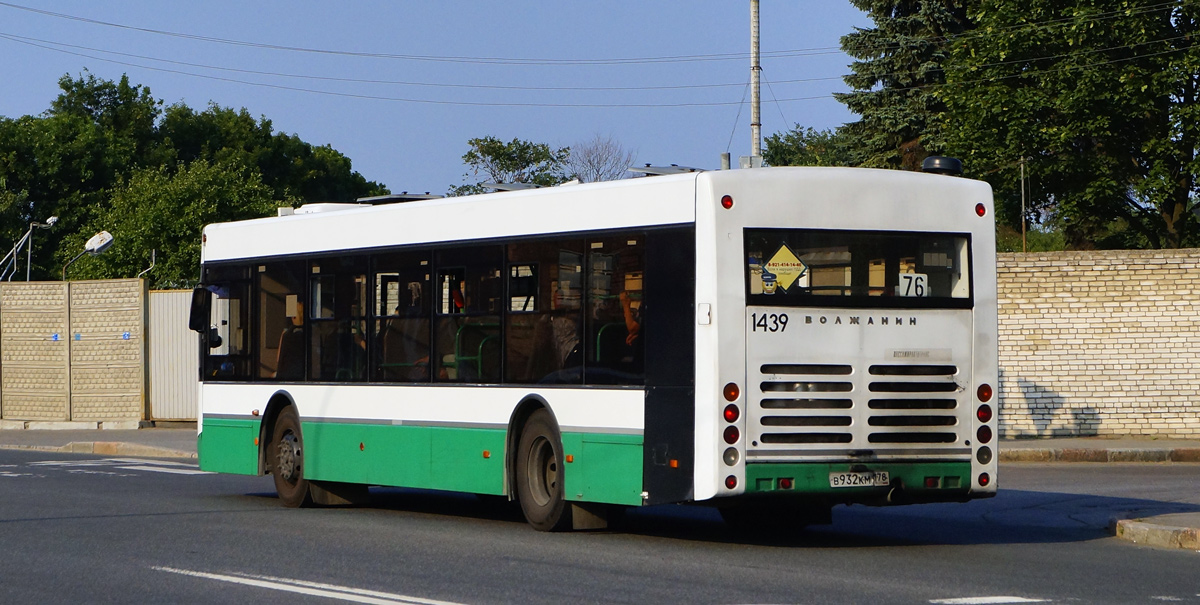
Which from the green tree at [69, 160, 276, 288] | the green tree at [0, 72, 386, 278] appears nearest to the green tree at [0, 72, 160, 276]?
the green tree at [0, 72, 386, 278]

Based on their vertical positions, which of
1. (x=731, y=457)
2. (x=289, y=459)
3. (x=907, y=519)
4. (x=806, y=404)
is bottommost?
(x=907, y=519)

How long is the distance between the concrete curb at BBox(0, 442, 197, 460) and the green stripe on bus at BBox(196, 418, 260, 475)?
7.78 m

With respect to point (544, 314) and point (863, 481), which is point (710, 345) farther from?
point (544, 314)

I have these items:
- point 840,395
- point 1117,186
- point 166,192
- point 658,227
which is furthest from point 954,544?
point 166,192

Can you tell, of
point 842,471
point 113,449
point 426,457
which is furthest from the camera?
point 113,449

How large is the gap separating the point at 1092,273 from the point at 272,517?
15.1 m

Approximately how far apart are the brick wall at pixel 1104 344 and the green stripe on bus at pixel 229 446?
13175 mm

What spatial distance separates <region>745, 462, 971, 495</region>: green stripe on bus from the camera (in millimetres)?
10883

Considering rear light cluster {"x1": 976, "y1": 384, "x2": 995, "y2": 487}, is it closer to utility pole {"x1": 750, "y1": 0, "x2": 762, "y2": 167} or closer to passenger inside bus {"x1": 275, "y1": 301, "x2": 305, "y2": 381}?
passenger inside bus {"x1": 275, "y1": 301, "x2": 305, "y2": 381}

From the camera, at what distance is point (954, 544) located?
38.7ft

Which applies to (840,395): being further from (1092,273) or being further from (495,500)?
(1092,273)

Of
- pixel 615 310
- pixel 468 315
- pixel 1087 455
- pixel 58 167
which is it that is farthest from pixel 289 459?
pixel 58 167

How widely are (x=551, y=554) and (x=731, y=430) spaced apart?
151 cm

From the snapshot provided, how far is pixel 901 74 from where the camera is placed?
46438 millimetres
